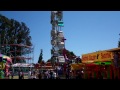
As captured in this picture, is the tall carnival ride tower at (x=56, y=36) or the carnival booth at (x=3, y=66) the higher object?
the tall carnival ride tower at (x=56, y=36)

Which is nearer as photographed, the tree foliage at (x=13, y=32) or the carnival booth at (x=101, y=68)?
the carnival booth at (x=101, y=68)

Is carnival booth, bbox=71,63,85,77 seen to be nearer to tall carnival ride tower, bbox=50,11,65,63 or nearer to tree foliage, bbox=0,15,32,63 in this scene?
tall carnival ride tower, bbox=50,11,65,63

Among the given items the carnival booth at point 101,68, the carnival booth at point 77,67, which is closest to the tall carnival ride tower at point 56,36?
the carnival booth at point 77,67

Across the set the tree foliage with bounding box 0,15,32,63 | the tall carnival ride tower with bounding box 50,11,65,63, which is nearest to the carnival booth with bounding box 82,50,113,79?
the tall carnival ride tower with bounding box 50,11,65,63

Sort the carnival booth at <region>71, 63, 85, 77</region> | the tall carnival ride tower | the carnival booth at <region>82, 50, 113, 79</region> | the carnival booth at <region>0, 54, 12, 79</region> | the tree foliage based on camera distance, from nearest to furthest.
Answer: the carnival booth at <region>82, 50, 113, 79</region> < the carnival booth at <region>0, 54, 12, 79</region> < the carnival booth at <region>71, 63, 85, 77</region> < the tall carnival ride tower < the tree foliage

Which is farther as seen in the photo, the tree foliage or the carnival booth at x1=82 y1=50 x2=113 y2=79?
the tree foliage

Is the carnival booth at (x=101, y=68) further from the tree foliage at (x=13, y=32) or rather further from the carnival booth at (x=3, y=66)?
the tree foliage at (x=13, y=32)

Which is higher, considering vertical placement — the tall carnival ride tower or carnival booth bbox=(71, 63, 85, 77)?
the tall carnival ride tower

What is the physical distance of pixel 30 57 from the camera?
31234 mm
